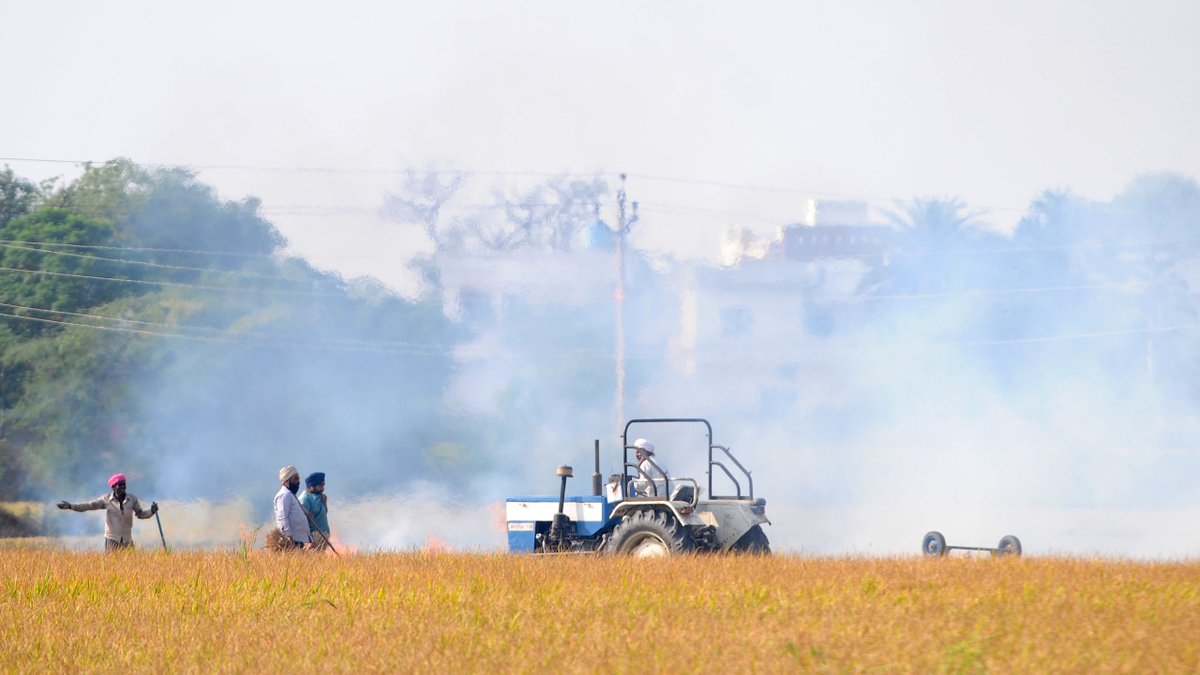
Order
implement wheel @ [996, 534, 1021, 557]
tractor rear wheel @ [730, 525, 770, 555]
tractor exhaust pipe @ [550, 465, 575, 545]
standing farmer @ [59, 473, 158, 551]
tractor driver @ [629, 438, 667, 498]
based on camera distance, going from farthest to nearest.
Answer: standing farmer @ [59, 473, 158, 551] → tractor exhaust pipe @ [550, 465, 575, 545] → tractor driver @ [629, 438, 667, 498] → tractor rear wheel @ [730, 525, 770, 555] → implement wheel @ [996, 534, 1021, 557]

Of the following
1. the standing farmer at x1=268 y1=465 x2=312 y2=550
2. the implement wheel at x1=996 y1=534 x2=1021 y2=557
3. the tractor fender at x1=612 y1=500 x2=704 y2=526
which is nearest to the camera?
the implement wheel at x1=996 y1=534 x2=1021 y2=557

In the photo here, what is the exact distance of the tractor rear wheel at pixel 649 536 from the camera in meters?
18.4

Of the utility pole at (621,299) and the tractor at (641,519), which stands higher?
the utility pole at (621,299)

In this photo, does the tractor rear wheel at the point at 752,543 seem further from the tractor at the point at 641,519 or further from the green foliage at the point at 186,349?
the green foliage at the point at 186,349

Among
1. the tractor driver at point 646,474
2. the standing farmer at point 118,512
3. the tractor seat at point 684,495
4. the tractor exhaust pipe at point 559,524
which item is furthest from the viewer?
the standing farmer at point 118,512

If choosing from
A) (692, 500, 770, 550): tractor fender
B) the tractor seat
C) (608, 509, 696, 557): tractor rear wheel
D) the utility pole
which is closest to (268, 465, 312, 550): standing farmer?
(608, 509, 696, 557): tractor rear wheel

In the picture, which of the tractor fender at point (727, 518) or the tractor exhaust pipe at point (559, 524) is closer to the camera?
the tractor fender at point (727, 518)

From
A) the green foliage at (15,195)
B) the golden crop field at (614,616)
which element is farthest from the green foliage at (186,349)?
the golden crop field at (614,616)

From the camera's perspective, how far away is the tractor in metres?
18.6

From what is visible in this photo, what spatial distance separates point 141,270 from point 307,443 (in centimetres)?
803

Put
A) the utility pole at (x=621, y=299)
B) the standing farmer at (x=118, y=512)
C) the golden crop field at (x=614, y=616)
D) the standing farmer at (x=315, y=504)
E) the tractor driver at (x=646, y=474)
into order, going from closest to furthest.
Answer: the golden crop field at (x=614, y=616) → the standing farmer at (x=315, y=504) → the tractor driver at (x=646, y=474) → the standing farmer at (x=118, y=512) → the utility pole at (x=621, y=299)

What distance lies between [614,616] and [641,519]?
6778mm

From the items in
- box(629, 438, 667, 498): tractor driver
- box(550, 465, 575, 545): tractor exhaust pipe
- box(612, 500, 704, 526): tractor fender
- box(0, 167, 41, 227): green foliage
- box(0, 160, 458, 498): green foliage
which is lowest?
box(550, 465, 575, 545): tractor exhaust pipe

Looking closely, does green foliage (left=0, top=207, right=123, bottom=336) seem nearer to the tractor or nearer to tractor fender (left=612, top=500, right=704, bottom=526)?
the tractor
